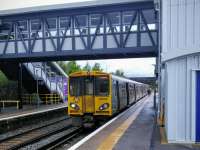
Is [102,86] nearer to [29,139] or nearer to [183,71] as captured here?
[29,139]

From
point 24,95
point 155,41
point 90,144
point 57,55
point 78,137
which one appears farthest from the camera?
point 24,95

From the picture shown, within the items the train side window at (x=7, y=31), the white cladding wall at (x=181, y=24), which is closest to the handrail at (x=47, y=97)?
the train side window at (x=7, y=31)

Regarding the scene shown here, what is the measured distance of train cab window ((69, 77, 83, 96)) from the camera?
15.3 m

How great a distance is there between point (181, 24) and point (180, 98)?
222cm

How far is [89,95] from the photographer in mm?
15109

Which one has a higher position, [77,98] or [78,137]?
[77,98]

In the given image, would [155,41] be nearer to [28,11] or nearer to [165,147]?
[28,11]

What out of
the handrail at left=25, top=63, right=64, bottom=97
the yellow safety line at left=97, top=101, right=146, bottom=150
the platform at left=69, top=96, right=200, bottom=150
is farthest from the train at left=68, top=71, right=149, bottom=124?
the handrail at left=25, top=63, right=64, bottom=97

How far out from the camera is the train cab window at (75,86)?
15.3 meters

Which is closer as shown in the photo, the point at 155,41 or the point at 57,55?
the point at 155,41

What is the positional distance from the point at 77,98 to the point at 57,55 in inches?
304

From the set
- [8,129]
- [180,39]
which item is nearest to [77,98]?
[8,129]

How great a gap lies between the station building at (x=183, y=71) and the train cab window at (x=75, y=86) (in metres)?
5.92

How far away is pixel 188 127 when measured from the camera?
32.1ft
